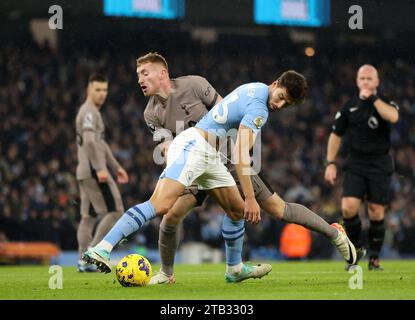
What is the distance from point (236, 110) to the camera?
271 inches

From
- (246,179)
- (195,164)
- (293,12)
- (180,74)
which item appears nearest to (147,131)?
(180,74)

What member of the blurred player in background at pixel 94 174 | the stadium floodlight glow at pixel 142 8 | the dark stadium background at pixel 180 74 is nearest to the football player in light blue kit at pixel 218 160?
the blurred player in background at pixel 94 174

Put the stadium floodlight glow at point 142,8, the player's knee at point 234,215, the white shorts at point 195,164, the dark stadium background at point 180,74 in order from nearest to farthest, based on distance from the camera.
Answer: the white shorts at point 195,164
the player's knee at point 234,215
the stadium floodlight glow at point 142,8
the dark stadium background at point 180,74

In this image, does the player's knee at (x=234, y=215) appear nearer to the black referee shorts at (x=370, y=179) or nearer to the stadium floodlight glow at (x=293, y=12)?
the black referee shorts at (x=370, y=179)

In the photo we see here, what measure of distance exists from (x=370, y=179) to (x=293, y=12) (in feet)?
22.6

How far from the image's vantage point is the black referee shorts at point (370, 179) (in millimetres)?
9578

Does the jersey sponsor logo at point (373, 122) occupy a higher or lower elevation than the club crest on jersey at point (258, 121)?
lower

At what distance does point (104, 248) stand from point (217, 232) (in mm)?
11079

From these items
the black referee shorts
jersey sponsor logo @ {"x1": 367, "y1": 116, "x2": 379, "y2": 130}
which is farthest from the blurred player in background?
jersey sponsor logo @ {"x1": 367, "y1": 116, "x2": 379, "y2": 130}

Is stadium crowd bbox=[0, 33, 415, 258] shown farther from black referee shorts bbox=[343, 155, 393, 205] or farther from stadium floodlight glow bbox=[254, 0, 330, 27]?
black referee shorts bbox=[343, 155, 393, 205]

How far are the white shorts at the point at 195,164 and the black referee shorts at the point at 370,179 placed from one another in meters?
2.88

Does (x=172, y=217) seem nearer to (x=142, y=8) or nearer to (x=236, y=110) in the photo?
(x=236, y=110)

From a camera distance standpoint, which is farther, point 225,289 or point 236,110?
point 236,110
